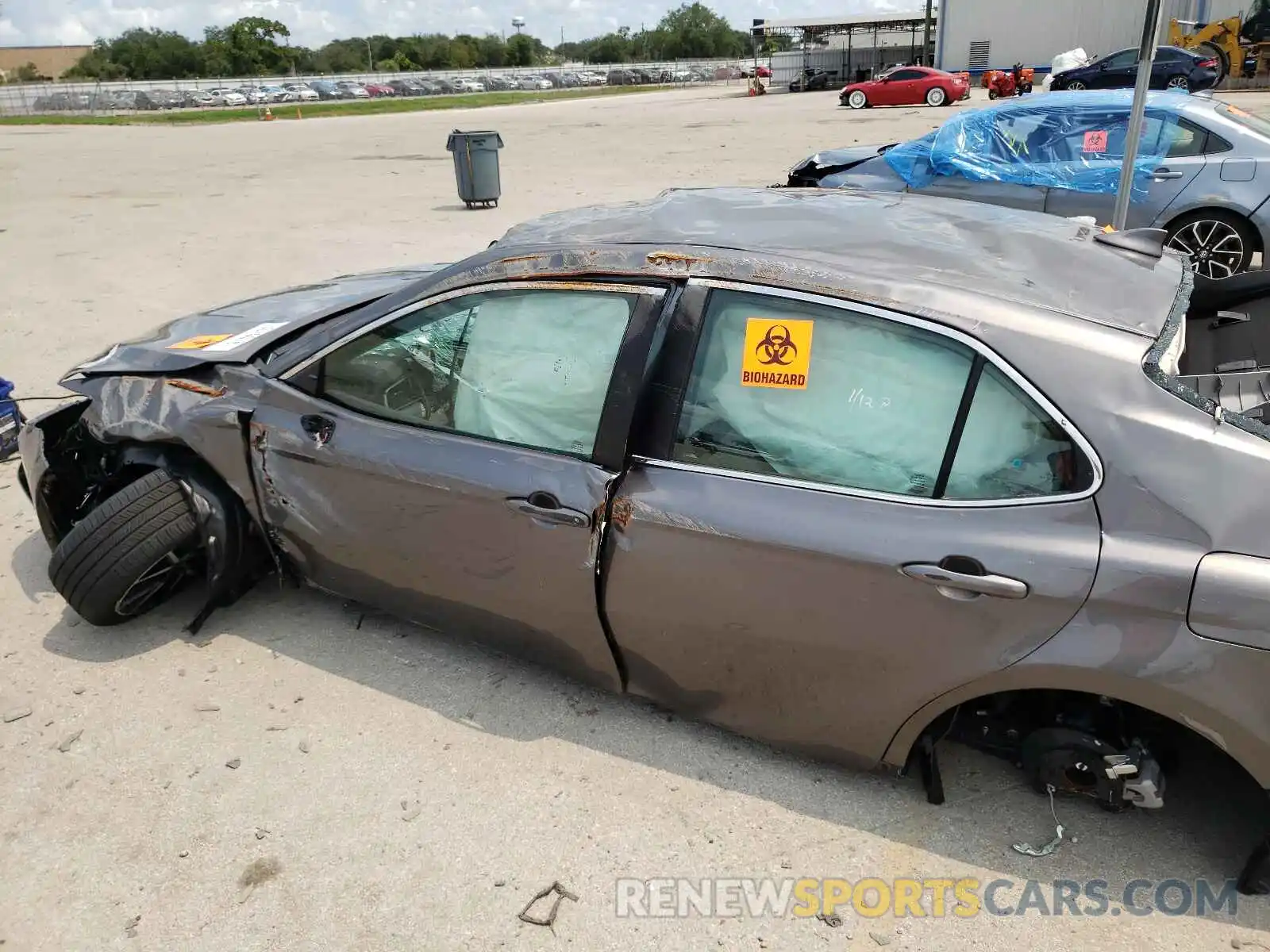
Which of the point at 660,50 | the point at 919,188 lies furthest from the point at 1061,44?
the point at 660,50

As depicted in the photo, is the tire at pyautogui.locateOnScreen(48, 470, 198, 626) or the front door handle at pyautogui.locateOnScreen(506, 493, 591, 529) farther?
the tire at pyautogui.locateOnScreen(48, 470, 198, 626)

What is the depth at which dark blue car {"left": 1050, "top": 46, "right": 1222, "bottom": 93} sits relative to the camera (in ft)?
81.9

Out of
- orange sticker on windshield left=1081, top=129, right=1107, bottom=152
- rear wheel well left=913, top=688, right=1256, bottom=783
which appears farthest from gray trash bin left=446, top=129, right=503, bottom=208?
rear wheel well left=913, top=688, right=1256, bottom=783

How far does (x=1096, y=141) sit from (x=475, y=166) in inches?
311

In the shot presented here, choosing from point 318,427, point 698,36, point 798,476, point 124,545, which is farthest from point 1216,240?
point 698,36

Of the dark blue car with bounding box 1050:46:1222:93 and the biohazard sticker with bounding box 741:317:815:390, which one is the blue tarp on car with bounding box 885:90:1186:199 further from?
the dark blue car with bounding box 1050:46:1222:93

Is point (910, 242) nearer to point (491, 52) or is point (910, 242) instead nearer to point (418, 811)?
point (418, 811)

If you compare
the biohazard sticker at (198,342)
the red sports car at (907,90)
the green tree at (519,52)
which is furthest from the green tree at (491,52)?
the biohazard sticker at (198,342)

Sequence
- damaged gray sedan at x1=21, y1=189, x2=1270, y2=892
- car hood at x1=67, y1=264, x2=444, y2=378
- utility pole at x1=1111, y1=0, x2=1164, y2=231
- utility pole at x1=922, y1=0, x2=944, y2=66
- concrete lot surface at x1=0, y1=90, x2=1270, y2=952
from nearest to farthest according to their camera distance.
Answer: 1. damaged gray sedan at x1=21, y1=189, x2=1270, y2=892
2. concrete lot surface at x1=0, y1=90, x2=1270, y2=952
3. car hood at x1=67, y1=264, x2=444, y2=378
4. utility pole at x1=1111, y1=0, x2=1164, y2=231
5. utility pole at x1=922, y1=0, x2=944, y2=66

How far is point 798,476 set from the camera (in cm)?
240

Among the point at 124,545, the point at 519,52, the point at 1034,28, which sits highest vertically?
the point at 519,52

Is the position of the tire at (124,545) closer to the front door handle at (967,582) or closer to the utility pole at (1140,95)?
the front door handle at (967,582)

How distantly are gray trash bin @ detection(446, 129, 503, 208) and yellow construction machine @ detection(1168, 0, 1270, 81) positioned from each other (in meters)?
26.5

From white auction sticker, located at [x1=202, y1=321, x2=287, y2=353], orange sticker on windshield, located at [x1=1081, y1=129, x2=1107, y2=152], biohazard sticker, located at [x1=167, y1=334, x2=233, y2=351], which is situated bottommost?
biohazard sticker, located at [x1=167, y1=334, x2=233, y2=351]
